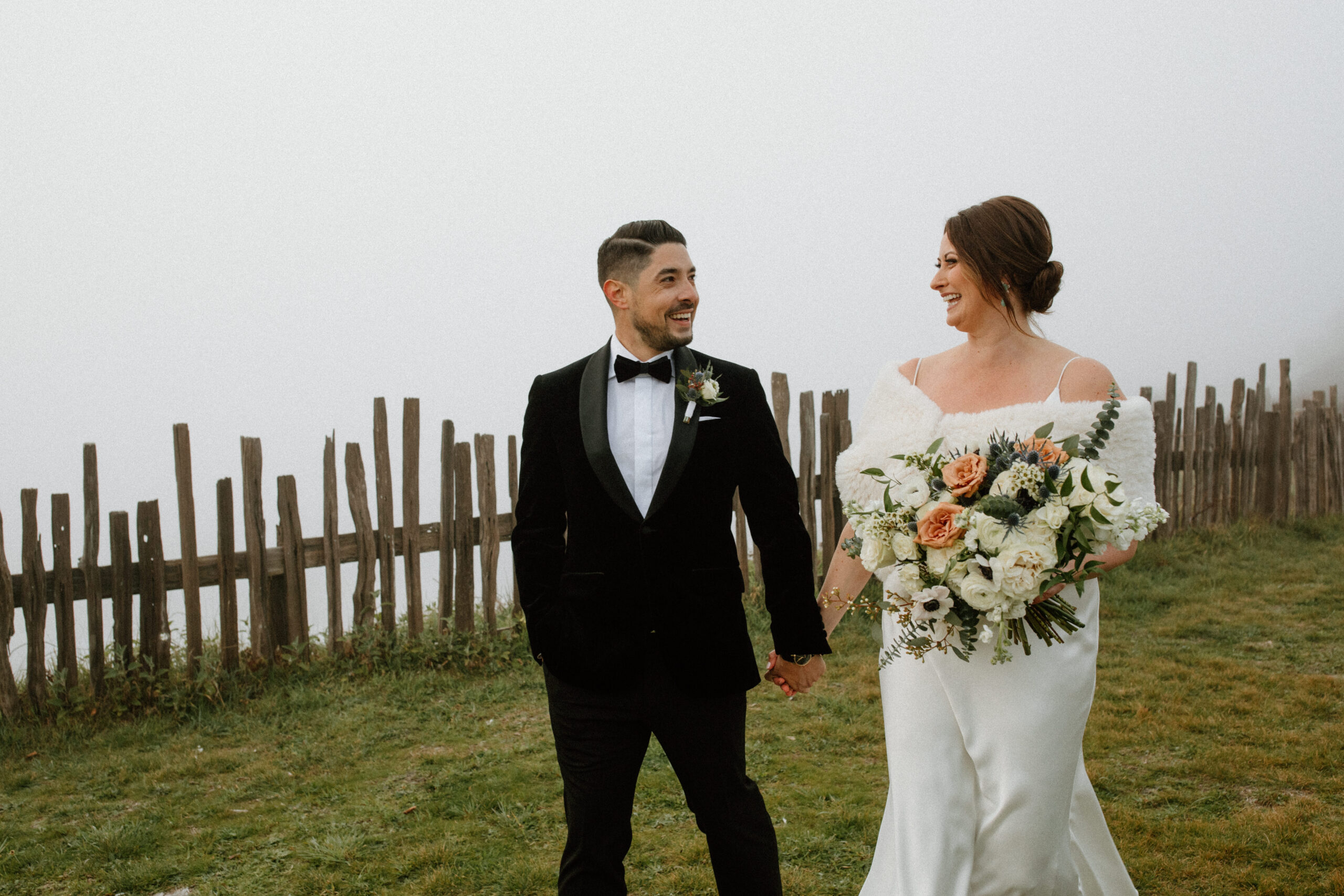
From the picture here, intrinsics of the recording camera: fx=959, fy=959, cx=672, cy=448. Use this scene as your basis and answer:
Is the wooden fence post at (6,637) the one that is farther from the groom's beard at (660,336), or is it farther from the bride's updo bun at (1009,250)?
the bride's updo bun at (1009,250)

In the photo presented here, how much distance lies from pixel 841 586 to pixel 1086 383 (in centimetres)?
97

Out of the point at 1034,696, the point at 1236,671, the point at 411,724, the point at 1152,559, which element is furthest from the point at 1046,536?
the point at 1152,559

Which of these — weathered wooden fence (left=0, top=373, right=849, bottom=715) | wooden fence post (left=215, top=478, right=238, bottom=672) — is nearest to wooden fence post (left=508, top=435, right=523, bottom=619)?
weathered wooden fence (left=0, top=373, right=849, bottom=715)

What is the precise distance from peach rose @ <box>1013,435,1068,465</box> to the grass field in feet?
6.94

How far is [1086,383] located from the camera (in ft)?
9.27

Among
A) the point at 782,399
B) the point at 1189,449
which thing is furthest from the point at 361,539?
the point at 1189,449

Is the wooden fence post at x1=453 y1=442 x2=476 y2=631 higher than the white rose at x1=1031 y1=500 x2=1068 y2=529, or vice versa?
the white rose at x1=1031 y1=500 x2=1068 y2=529

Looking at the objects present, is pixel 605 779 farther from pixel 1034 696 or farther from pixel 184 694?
pixel 184 694

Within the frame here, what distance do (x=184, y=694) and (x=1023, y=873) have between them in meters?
5.29

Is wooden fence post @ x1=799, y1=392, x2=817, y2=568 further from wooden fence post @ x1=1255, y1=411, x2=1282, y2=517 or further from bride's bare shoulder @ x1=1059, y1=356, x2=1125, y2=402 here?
wooden fence post @ x1=1255, y1=411, x2=1282, y2=517

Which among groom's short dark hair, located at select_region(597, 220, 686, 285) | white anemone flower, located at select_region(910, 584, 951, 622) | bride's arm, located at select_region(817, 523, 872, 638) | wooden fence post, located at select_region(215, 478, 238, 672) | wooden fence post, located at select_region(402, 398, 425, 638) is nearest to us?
white anemone flower, located at select_region(910, 584, 951, 622)

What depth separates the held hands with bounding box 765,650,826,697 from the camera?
2.89 m

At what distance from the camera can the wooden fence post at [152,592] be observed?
605 cm

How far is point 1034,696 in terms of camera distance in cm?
271
